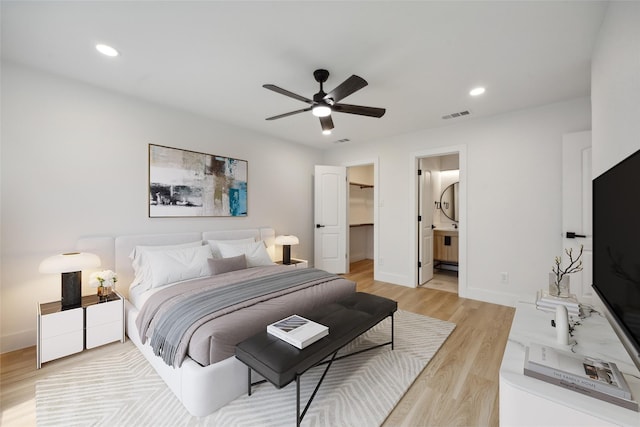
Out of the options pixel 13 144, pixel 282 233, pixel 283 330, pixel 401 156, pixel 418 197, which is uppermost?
pixel 401 156

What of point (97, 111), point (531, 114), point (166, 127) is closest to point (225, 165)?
point (166, 127)

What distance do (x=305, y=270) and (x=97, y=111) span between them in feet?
9.52

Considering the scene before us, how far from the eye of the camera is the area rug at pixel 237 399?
5.24 ft

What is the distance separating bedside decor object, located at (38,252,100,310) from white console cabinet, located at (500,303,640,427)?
3189 mm

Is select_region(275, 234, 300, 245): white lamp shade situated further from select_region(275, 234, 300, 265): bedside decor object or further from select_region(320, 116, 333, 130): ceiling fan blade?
select_region(320, 116, 333, 130): ceiling fan blade

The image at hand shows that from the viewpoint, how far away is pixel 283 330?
1.74m

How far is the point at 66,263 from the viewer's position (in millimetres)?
2230

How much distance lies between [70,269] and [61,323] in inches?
18.1

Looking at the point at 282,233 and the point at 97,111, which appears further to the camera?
the point at 282,233

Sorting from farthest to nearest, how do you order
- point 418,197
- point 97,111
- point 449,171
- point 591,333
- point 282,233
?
point 449,171 → point 282,233 → point 418,197 → point 97,111 → point 591,333

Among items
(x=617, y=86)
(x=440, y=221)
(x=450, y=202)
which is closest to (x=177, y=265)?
(x=617, y=86)

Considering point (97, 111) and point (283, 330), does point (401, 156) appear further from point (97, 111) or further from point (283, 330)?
point (97, 111)

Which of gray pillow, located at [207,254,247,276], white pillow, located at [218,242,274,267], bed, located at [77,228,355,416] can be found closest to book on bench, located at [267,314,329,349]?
bed, located at [77,228,355,416]

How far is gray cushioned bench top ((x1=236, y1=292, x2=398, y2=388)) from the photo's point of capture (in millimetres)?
1451
